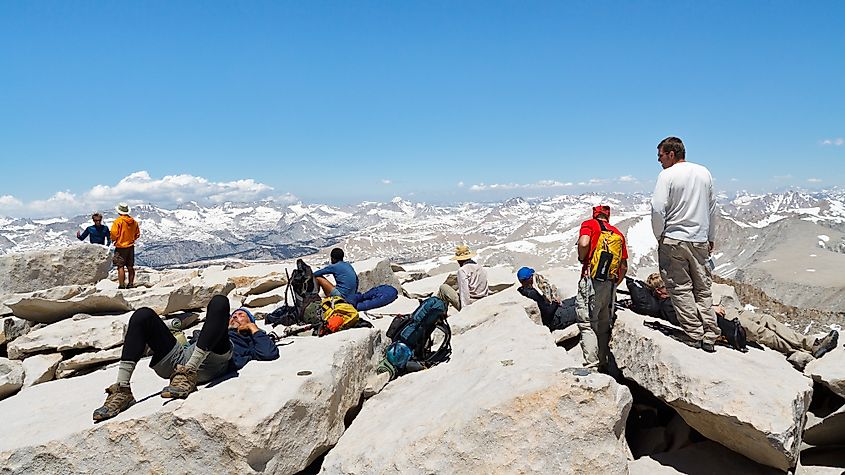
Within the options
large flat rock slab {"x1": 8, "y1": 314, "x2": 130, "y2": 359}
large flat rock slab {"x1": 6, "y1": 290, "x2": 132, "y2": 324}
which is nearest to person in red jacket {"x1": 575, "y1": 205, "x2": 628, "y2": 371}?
large flat rock slab {"x1": 8, "y1": 314, "x2": 130, "y2": 359}

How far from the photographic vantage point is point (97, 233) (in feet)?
60.1

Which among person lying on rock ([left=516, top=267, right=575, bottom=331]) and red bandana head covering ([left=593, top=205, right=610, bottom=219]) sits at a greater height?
red bandana head covering ([left=593, top=205, right=610, bottom=219])

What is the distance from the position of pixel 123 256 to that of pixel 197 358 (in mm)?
11686

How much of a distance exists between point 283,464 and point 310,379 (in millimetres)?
1130

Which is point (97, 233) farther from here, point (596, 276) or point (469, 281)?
point (596, 276)

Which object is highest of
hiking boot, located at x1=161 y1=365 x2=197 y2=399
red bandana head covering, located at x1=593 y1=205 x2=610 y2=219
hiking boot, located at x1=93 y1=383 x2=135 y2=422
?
red bandana head covering, located at x1=593 y1=205 x2=610 y2=219

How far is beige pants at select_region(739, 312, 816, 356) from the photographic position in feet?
31.4

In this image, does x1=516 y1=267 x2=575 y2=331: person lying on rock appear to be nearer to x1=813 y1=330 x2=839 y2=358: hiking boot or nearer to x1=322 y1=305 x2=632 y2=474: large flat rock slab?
x1=813 y1=330 x2=839 y2=358: hiking boot

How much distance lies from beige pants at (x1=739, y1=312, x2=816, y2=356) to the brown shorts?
59.3ft

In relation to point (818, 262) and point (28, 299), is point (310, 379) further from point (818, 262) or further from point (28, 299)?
point (818, 262)

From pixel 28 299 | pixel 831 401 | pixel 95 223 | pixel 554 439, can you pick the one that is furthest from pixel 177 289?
pixel 831 401

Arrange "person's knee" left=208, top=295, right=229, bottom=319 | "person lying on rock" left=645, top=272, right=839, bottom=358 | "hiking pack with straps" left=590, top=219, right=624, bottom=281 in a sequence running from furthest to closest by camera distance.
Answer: "person lying on rock" left=645, top=272, right=839, bottom=358
"hiking pack with straps" left=590, top=219, right=624, bottom=281
"person's knee" left=208, top=295, right=229, bottom=319

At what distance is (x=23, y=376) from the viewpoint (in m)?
9.41

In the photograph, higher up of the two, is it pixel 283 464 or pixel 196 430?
pixel 196 430
